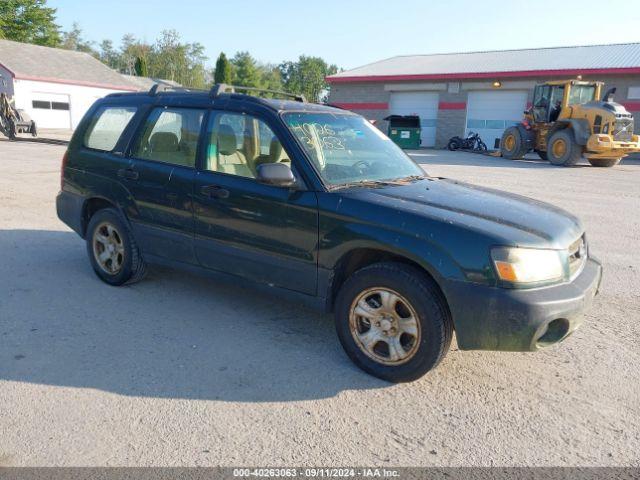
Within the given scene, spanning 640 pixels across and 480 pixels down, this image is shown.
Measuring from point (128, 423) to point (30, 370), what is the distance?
991mm

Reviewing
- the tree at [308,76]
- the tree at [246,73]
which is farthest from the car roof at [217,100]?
the tree at [246,73]

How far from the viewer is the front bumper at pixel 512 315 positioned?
3.02m

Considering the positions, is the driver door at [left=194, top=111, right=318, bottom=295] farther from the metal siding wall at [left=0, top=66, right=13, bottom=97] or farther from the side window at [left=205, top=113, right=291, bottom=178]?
the metal siding wall at [left=0, top=66, right=13, bottom=97]

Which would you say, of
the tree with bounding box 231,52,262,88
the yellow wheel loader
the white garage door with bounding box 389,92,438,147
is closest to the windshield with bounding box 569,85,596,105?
the yellow wheel loader

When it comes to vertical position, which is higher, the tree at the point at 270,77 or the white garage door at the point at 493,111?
the tree at the point at 270,77

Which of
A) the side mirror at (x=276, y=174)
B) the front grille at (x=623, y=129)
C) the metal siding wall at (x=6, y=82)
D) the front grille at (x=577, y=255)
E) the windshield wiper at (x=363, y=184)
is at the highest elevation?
the metal siding wall at (x=6, y=82)

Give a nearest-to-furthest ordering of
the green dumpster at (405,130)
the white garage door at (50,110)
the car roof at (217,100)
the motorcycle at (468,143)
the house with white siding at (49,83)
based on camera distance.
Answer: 1. the car roof at (217,100)
2. the green dumpster at (405,130)
3. the motorcycle at (468,143)
4. the house with white siding at (49,83)
5. the white garage door at (50,110)

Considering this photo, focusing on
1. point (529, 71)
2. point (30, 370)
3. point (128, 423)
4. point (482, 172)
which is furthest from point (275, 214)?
point (529, 71)

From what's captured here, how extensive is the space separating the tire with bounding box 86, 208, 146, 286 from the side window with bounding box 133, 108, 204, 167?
68 centimetres

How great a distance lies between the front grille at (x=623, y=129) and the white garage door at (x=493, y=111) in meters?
11.2

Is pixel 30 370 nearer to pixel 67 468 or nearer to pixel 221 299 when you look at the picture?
pixel 67 468

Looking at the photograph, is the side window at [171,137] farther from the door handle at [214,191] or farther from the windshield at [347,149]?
the windshield at [347,149]

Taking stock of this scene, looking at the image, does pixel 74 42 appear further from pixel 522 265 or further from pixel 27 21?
pixel 522 265

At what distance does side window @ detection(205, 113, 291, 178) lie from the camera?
4090 millimetres
